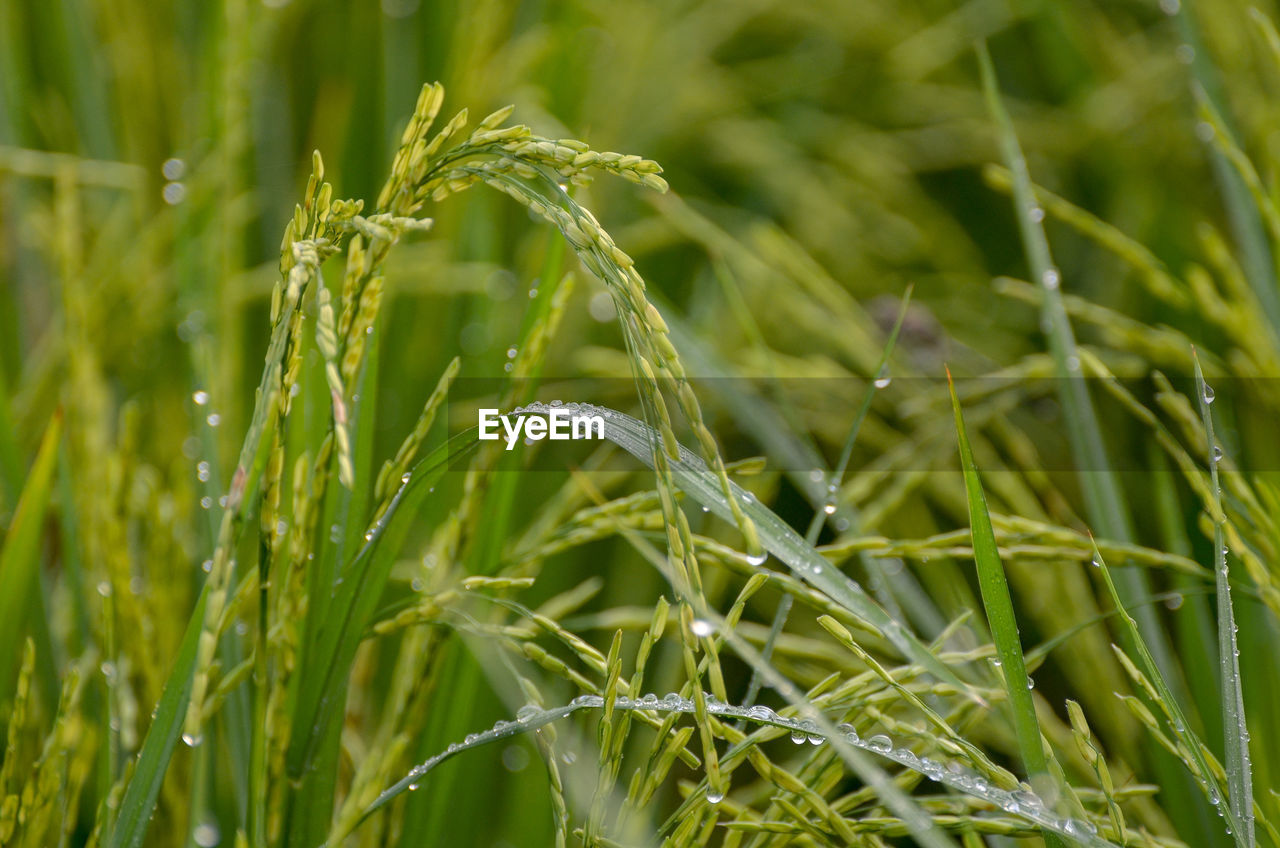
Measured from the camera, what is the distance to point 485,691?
0.73 m

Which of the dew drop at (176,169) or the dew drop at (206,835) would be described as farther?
the dew drop at (176,169)

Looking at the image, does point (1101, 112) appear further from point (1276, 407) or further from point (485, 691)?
point (485, 691)

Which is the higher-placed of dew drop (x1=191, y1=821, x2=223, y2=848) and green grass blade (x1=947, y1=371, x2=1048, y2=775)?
green grass blade (x1=947, y1=371, x2=1048, y2=775)

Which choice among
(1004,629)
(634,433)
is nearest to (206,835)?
(634,433)

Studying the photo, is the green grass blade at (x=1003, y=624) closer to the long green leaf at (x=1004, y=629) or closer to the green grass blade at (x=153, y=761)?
the long green leaf at (x=1004, y=629)

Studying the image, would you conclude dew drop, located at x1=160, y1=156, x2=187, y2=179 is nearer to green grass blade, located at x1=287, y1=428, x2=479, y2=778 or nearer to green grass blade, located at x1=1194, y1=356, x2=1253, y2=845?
green grass blade, located at x1=287, y1=428, x2=479, y2=778

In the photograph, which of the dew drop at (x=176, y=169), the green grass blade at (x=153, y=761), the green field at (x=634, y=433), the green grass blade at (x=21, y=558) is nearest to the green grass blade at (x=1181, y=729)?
the green field at (x=634, y=433)

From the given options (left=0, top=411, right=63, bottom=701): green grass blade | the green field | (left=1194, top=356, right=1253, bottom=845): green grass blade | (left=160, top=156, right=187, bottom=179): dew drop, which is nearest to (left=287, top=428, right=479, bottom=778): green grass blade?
the green field

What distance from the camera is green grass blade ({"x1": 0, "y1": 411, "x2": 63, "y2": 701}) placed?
0.56 metres

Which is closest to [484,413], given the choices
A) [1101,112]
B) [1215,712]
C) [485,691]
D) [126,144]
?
[485,691]

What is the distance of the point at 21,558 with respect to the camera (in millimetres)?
559

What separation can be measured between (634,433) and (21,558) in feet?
1.25

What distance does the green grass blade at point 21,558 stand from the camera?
0.56m

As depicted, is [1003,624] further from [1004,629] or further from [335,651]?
[335,651]
